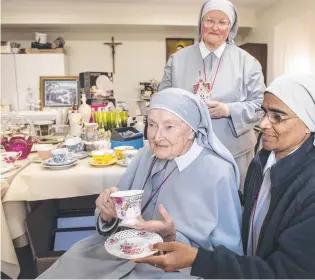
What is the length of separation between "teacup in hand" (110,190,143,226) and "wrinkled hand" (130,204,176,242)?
3 centimetres

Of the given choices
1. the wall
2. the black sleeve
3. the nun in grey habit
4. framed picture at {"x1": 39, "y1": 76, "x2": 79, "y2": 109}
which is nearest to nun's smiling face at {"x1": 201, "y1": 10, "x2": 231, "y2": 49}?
the nun in grey habit

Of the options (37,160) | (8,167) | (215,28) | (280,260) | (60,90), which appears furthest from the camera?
(60,90)

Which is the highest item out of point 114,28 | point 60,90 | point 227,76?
point 114,28

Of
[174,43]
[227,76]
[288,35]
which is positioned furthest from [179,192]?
[174,43]

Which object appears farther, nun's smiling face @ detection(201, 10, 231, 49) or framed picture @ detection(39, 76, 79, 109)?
framed picture @ detection(39, 76, 79, 109)

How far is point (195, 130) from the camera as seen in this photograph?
1.31 m

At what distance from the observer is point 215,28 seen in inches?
73.7

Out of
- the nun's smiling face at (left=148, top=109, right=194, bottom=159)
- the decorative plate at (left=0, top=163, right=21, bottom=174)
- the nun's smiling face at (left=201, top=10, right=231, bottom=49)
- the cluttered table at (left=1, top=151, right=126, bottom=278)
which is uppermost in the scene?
the nun's smiling face at (left=201, top=10, right=231, bottom=49)

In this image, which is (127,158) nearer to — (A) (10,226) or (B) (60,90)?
(A) (10,226)

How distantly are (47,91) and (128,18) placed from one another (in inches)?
72.8

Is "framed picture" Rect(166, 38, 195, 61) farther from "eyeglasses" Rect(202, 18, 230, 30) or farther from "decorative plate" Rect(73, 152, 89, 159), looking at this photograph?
"eyeglasses" Rect(202, 18, 230, 30)

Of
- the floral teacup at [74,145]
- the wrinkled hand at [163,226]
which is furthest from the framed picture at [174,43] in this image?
the wrinkled hand at [163,226]

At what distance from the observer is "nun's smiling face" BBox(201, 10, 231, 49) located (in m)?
1.85

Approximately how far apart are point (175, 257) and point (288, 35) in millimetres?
4585
